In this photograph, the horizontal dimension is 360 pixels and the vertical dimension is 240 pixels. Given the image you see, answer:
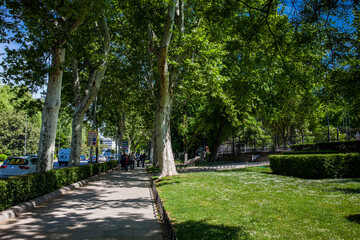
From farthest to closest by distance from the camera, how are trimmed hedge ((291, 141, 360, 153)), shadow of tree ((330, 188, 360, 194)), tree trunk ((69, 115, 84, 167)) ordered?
tree trunk ((69, 115, 84, 167)), trimmed hedge ((291, 141, 360, 153)), shadow of tree ((330, 188, 360, 194))

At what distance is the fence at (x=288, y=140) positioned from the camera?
20967 millimetres

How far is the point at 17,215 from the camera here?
7.32m

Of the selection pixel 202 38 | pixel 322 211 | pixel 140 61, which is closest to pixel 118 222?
pixel 322 211

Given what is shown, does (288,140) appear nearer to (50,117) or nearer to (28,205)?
(50,117)

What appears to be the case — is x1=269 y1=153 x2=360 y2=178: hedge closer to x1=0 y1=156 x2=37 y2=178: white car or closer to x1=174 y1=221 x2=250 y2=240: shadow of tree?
x1=174 y1=221 x2=250 y2=240: shadow of tree

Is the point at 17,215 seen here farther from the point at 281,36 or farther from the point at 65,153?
the point at 65,153

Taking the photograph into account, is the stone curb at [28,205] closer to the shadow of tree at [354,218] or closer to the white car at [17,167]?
the white car at [17,167]

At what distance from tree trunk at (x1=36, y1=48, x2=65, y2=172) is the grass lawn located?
5.67 metres

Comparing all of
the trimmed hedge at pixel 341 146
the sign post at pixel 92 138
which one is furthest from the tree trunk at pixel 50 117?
the trimmed hedge at pixel 341 146

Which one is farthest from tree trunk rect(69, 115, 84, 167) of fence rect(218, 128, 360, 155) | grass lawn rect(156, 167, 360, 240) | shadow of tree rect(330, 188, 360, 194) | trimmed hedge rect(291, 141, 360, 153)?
fence rect(218, 128, 360, 155)

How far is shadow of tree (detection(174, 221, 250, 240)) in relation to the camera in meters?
4.79

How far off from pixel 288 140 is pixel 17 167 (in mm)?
28080

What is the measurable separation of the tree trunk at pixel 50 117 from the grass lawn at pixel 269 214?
5.67m

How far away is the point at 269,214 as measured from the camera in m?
6.26
